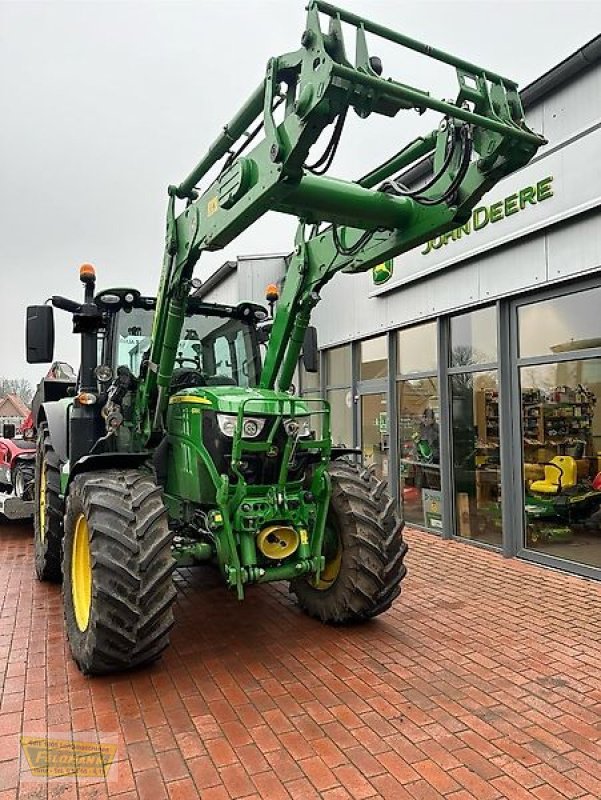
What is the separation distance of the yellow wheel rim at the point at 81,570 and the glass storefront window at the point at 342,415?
21.3ft

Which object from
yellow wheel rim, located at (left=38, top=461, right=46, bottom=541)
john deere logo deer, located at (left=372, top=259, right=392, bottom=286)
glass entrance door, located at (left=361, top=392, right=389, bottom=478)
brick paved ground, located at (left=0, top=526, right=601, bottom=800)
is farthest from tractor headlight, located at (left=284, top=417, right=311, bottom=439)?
glass entrance door, located at (left=361, top=392, right=389, bottom=478)

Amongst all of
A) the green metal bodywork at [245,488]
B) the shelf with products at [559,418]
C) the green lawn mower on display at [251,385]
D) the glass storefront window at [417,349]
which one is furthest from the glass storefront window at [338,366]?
the green metal bodywork at [245,488]

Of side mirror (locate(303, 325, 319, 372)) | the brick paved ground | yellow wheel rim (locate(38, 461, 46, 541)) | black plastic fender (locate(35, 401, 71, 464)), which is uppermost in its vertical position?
side mirror (locate(303, 325, 319, 372))

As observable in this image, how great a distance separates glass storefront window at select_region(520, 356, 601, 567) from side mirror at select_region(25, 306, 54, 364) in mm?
4854

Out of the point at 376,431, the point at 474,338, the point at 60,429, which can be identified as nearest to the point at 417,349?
the point at 474,338

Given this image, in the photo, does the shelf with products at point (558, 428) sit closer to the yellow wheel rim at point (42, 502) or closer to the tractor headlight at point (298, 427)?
the tractor headlight at point (298, 427)

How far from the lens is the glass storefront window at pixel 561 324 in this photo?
6.18 metres

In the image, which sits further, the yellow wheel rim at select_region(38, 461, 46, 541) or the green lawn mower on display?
the yellow wheel rim at select_region(38, 461, 46, 541)

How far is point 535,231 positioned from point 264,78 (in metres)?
4.14

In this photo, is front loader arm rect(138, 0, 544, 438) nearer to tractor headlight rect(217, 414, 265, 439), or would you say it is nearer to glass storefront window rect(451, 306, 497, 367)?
tractor headlight rect(217, 414, 265, 439)

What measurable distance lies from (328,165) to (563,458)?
457 centimetres

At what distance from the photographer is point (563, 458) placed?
260 inches

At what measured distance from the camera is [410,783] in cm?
278

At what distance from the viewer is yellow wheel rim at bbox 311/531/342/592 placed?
15.4ft
